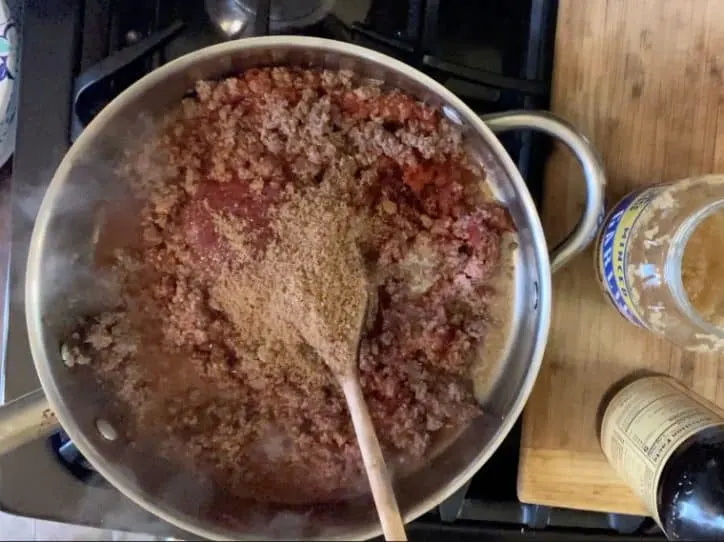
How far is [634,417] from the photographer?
58 centimetres

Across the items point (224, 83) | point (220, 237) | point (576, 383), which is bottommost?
point (576, 383)

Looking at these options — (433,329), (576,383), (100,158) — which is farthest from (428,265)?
(100,158)

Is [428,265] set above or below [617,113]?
below

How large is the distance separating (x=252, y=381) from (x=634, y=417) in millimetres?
286

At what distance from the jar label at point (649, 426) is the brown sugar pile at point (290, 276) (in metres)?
0.11

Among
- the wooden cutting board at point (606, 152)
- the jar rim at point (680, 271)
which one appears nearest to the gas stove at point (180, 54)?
the wooden cutting board at point (606, 152)

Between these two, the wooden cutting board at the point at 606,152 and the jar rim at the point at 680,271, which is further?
the wooden cutting board at the point at 606,152

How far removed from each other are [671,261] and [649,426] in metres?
0.12

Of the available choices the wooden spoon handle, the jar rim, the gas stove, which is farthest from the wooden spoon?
the jar rim

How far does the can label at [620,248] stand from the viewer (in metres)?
0.57

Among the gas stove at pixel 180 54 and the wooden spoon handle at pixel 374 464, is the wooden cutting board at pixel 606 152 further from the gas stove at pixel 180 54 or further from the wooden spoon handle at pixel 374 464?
the wooden spoon handle at pixel 374 464

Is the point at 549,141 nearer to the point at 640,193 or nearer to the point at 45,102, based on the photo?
the point at 640,193

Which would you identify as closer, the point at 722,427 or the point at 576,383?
the point at 722,427

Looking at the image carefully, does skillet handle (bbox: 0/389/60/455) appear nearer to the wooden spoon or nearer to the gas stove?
the gas stove
